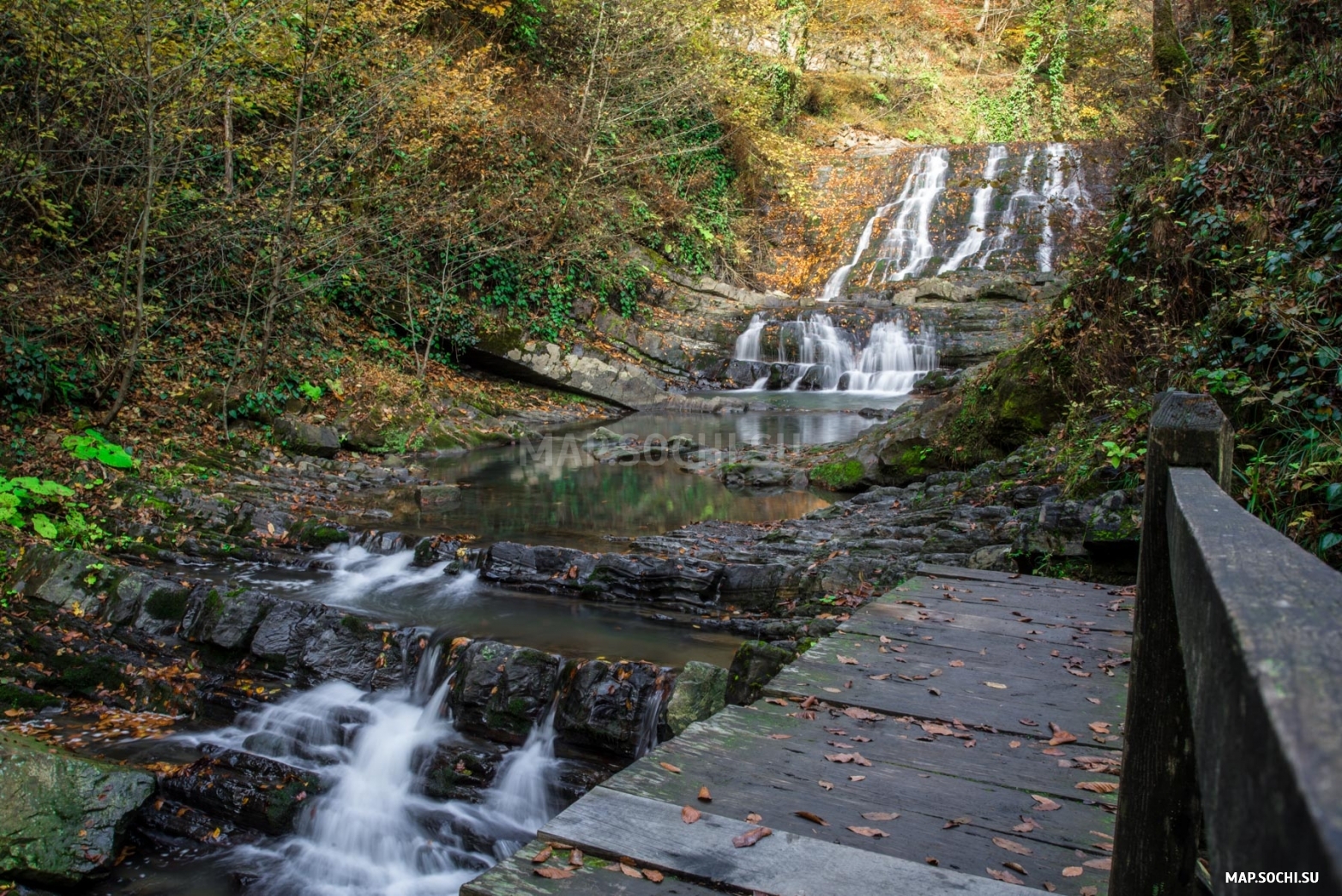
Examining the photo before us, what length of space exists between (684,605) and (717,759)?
13.0 ft

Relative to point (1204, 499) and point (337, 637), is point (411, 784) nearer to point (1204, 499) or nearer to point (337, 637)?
point (337, 637)

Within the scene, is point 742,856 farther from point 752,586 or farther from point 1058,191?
point 1058,191

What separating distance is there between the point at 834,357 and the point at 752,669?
16308 mm

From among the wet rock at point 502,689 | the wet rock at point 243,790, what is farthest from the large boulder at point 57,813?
the wet rock at point 502,689

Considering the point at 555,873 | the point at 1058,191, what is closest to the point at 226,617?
the point at 555,873

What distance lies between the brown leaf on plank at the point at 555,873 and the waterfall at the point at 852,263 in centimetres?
2225

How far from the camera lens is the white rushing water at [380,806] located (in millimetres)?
4605

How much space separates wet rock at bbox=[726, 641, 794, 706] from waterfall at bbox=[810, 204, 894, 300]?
19985 mm

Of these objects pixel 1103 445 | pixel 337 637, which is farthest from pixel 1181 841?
pixel 337 637

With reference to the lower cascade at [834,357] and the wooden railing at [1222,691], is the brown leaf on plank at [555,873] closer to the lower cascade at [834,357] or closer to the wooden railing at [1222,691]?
the wooden railing at [1222,691]

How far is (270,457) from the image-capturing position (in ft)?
37.3

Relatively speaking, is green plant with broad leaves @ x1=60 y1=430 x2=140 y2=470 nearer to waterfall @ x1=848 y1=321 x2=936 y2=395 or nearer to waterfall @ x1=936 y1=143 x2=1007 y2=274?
waterfall @ x1=848 y1=321 x2=936 y2=395

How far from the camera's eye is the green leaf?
7297mm

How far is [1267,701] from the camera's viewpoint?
0.56m
